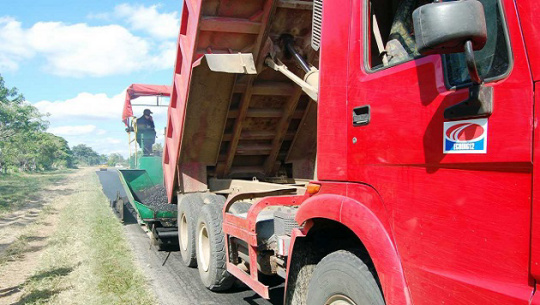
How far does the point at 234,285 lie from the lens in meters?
5.00

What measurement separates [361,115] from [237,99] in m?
3.49

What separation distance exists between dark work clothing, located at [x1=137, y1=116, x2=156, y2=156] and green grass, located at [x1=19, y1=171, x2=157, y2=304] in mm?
3590

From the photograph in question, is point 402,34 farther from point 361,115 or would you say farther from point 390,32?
point 361,115

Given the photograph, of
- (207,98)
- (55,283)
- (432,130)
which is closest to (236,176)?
(207,98)

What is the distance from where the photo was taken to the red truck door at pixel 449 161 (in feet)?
5.17

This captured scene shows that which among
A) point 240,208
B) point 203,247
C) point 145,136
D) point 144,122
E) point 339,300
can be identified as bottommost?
point 203,247

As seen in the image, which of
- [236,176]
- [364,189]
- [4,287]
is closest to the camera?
[364,189]

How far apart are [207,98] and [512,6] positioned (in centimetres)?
415

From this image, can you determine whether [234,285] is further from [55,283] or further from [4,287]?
[4,287]

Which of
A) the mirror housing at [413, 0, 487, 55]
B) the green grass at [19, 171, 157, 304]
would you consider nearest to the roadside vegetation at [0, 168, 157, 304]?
the green grass at [19, 171, 157, 304]

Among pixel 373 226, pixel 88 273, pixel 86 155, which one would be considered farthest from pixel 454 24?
pixel 86 155

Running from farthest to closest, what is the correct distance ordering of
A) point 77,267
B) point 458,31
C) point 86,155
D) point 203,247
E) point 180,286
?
point 86,155
point 77,267
point 203,247
point 180,286
point 458,31

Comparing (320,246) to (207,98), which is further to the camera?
(207,98)

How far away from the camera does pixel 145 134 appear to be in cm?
1210
